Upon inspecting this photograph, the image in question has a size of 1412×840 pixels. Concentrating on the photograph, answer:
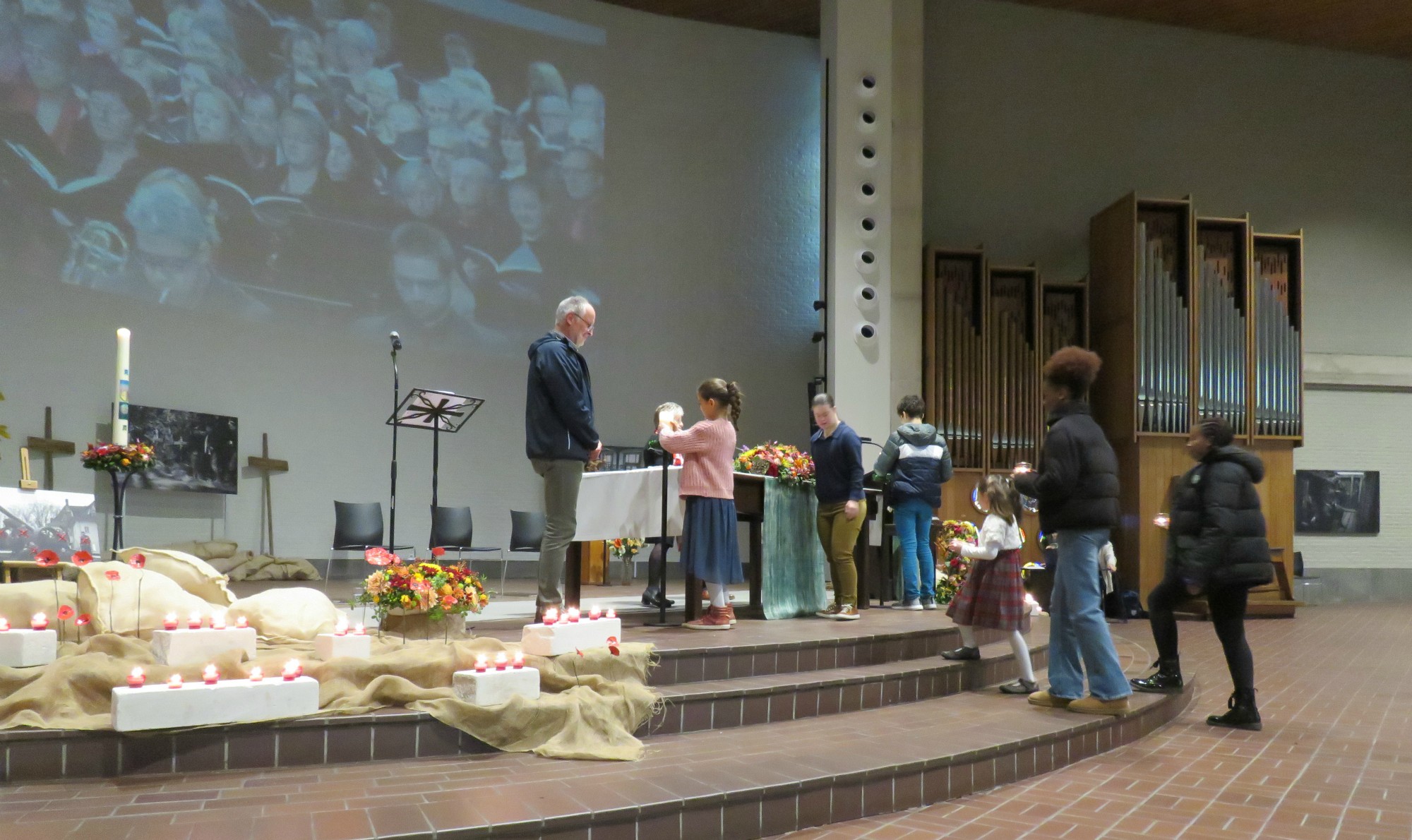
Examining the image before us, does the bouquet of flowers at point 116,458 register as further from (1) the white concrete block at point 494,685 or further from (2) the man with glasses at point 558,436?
(1) the white concrete block at point 494,685

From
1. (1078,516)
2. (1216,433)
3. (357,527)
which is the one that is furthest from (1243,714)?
(357,527)

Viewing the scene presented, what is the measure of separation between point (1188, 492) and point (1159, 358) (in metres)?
6.85

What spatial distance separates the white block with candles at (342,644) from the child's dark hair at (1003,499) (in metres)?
2.95

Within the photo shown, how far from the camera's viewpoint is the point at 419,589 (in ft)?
16.3

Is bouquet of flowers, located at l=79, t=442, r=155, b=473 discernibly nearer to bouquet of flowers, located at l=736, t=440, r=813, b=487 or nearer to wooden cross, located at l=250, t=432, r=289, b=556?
bouquet of flowers, located at l=736, t=440, r=813, b=487

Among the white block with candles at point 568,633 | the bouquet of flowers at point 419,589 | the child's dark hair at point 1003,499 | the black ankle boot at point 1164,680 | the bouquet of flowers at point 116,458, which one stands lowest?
the black ankle boot at point 1164,680

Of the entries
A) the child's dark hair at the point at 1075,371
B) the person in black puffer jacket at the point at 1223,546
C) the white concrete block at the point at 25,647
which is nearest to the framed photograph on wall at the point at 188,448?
the white concrete block at the point at 25,647

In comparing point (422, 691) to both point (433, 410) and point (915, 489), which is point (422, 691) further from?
point (915, 489)

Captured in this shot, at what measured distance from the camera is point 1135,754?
15.7 feet

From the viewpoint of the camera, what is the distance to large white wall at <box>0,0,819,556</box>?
983 cm

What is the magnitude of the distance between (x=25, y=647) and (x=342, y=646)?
119 centimetres

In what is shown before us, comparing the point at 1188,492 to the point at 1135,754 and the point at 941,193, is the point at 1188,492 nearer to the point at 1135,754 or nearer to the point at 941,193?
the point at 1135,754

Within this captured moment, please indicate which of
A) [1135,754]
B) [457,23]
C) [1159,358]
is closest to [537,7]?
[457,23]

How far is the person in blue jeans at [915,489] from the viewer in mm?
7789
